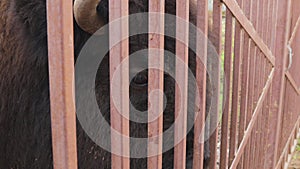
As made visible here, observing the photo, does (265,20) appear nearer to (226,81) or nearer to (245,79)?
(245,79)

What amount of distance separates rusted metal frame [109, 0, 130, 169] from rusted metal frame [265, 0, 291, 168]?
6.28 feet

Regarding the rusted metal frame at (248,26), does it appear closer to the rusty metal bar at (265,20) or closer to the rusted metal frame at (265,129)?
the rusty metal bar at (265,20)

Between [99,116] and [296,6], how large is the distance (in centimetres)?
252

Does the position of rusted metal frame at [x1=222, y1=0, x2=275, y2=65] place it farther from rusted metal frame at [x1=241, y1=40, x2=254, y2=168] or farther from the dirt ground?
the dirt ground

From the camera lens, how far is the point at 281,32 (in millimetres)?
2699

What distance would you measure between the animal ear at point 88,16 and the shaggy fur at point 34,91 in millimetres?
41

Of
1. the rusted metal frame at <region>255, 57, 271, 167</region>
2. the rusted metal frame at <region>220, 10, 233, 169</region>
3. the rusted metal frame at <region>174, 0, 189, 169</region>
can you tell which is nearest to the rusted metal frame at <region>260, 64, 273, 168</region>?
the rusted metal frame at <region>255, 57, 271, 167</region>

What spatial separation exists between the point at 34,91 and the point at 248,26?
3.12ft

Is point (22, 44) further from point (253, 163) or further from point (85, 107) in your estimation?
point (253, 163)

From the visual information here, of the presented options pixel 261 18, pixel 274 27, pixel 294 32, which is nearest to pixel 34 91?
pixel 261 18

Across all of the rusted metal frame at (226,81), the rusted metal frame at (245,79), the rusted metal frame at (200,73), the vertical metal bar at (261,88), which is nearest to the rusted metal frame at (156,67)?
the rusted metal frame at (200,73)

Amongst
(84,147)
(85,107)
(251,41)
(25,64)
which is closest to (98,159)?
(84,147)

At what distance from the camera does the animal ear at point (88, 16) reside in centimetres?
142

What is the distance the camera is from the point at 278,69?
8.99ft
